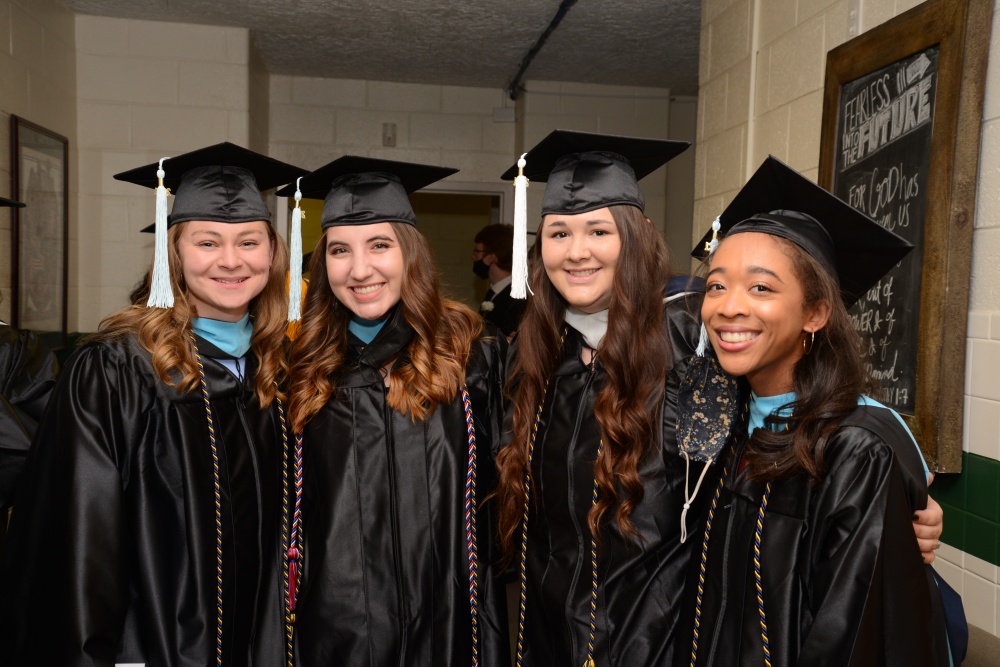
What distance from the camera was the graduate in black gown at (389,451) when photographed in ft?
5.77

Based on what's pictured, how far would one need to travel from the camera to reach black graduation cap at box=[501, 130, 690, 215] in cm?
177

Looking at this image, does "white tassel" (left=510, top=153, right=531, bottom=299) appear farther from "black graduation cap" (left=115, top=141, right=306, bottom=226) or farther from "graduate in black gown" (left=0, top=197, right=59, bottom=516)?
"graduate in black gown" (left=0, top=197, right=59, bottom=516)

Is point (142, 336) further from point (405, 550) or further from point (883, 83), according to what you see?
point (883, 83)

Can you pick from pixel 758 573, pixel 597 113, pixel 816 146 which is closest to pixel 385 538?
pixel 758 573

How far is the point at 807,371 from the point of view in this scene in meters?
1.38

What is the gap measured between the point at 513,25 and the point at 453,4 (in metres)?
0.50

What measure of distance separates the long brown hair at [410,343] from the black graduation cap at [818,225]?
2.49 ft

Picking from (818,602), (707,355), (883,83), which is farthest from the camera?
(883,83)

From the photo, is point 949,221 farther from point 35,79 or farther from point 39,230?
point 35,79

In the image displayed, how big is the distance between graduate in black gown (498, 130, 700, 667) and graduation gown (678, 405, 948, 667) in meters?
0.26

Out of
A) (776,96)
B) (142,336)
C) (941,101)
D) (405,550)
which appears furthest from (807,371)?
(776,96)

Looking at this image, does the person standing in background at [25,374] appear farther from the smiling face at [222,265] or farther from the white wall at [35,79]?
the white wall at [35,79]

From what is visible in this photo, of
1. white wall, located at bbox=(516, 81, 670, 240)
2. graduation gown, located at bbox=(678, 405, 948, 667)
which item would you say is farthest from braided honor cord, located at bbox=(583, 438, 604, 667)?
white wall, located at bbox=(516, 81, 670, 240)

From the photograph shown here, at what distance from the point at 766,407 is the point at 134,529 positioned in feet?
4.27
